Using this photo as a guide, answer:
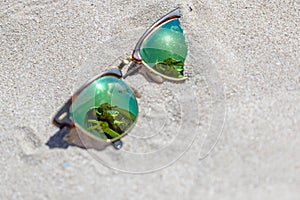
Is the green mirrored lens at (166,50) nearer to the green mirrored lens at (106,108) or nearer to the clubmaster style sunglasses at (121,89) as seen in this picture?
the clubmaster style sunglasses at (121,89)

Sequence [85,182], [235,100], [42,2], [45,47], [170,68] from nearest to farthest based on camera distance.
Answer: [85,182], [235,100], [170,68], [45,47], [42,2]

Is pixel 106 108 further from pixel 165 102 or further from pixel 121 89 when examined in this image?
pixel 165 102

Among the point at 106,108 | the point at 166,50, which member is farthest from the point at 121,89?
the point at 166,50

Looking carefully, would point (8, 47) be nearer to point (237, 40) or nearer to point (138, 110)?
point (138, 110)

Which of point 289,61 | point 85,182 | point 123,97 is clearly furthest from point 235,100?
point 85,182

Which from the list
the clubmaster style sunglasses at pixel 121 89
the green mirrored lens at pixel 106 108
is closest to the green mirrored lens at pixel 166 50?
the clubmaster style sunglasses at pixel 121 89

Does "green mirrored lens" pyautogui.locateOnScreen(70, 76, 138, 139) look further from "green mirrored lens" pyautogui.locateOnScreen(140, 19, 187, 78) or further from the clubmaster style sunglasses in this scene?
"green mirrored lens" pyautogui.locateOnScreen(140, 19, 187, 78)
